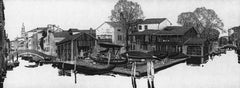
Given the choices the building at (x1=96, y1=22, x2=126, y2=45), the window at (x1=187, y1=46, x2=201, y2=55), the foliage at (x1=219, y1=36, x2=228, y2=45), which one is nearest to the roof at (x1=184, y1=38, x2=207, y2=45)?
the window at (x1=187, y1=46, x2=201, y2=55)

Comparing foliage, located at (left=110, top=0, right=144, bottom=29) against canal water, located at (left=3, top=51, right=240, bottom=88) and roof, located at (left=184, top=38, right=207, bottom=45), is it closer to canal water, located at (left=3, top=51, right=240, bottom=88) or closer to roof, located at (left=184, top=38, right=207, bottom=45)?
roof, located at (left=184, top=38, right=207, bottom=45)

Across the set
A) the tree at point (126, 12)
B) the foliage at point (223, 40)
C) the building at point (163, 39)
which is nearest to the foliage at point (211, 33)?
the building at point (163, 39)

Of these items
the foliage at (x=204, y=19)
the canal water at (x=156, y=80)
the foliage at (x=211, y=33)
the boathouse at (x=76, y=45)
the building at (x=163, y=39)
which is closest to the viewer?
the canal water at (x=156, y=80)

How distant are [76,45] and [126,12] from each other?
10508 millimetres

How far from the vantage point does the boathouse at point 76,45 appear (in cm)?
3142

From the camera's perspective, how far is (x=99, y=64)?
28.0 meters

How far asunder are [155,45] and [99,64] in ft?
41.2

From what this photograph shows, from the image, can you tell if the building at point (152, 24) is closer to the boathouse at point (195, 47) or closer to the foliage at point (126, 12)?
the foliage at point (126, 12)

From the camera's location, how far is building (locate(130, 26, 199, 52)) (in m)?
36.2

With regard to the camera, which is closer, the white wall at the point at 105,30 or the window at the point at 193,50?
the window at the point at 193,50

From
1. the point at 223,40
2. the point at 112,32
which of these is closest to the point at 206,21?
the point at 223,40

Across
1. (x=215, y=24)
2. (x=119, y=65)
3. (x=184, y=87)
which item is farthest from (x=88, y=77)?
(x=215, y=24)

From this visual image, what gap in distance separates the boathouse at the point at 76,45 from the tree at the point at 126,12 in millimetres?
8244

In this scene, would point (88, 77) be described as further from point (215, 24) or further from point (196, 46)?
point (215, 24)
